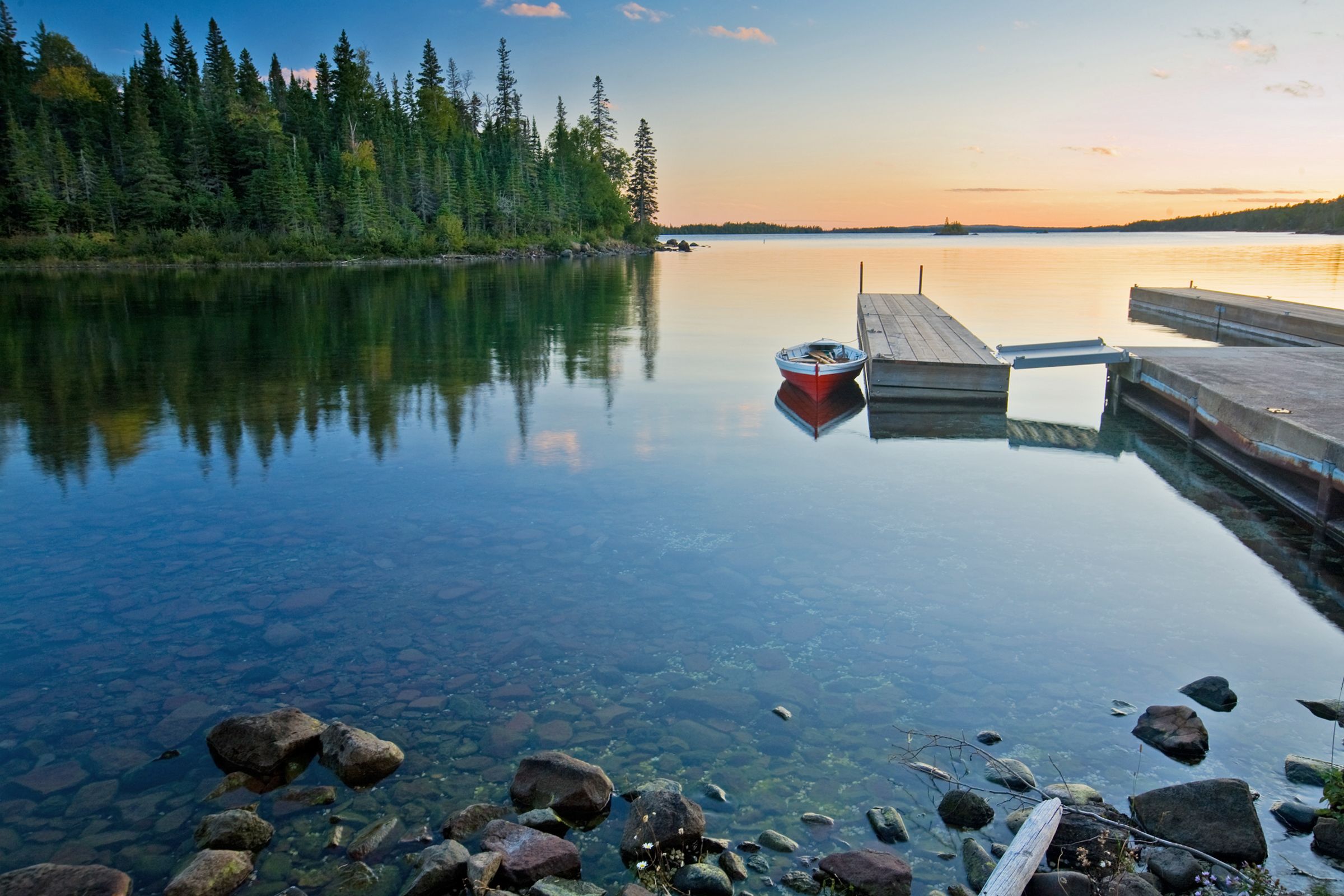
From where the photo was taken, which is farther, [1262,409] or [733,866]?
[1262,409]

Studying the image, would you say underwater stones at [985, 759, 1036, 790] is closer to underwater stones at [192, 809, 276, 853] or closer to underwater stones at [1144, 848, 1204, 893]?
underwater stones at [1144, 848, 1204, 893]

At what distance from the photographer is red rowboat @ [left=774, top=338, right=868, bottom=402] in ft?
64.8

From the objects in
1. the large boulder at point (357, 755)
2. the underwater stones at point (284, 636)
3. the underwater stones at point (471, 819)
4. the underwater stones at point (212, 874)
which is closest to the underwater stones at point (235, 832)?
the underwater stones at point (212, 874)

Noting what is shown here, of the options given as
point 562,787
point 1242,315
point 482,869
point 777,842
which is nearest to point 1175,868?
point 777,842

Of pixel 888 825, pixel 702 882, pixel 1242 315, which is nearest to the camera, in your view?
pixel 702 882

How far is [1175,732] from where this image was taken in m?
6.57

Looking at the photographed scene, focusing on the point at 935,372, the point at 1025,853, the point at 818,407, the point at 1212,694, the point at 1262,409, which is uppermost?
the point at 1262,409

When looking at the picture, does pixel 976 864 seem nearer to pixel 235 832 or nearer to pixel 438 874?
pixel 438 874

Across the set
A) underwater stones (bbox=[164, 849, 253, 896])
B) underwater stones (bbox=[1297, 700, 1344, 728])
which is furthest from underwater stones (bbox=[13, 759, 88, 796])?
underwater stones (bbox=[1297, 700, 1344, 728])

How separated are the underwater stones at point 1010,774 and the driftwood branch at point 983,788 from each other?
0.05 ft

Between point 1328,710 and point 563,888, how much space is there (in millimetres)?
6309

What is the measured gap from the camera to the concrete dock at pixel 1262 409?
11484mm

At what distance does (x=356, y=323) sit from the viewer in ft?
111

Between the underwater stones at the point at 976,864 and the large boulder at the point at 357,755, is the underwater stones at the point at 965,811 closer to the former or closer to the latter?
the underwater stones at the point at 976,864
